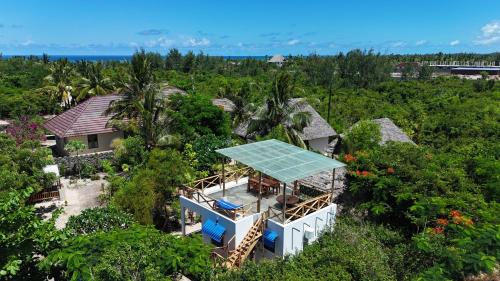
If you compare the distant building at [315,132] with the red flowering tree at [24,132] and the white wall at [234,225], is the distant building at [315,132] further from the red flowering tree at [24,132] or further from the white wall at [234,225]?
the red flowering tree at [24,132]

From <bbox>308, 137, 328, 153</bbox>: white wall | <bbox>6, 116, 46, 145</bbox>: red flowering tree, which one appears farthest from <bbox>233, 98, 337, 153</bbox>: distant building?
<bbox>6, 116, 46, 145</bbox>: red flowering tree

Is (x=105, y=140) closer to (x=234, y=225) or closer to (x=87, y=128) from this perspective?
(x=87, y=128)

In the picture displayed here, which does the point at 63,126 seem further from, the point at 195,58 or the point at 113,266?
the point at 195,58

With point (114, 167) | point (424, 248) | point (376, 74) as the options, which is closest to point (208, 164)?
point (114, 167)

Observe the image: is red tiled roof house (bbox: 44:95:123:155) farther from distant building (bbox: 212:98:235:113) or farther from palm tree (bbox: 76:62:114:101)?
distant building (bbox: 212:98:235:113)

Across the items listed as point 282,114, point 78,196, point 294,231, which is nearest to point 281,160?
point 294,231

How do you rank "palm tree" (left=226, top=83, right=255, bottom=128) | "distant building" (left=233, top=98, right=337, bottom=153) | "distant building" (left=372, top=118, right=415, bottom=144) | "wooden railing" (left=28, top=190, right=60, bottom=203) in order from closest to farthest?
"wooden railing" (left=28, top=190, right=60, bottom=203) < "distant building" (left=372, top=118, right=415, bottom=144) < "distant building" (left=233, top=98, right=337, bottom=153) < "palm tree" (left=226, top=83, right=255, bottom=128)
